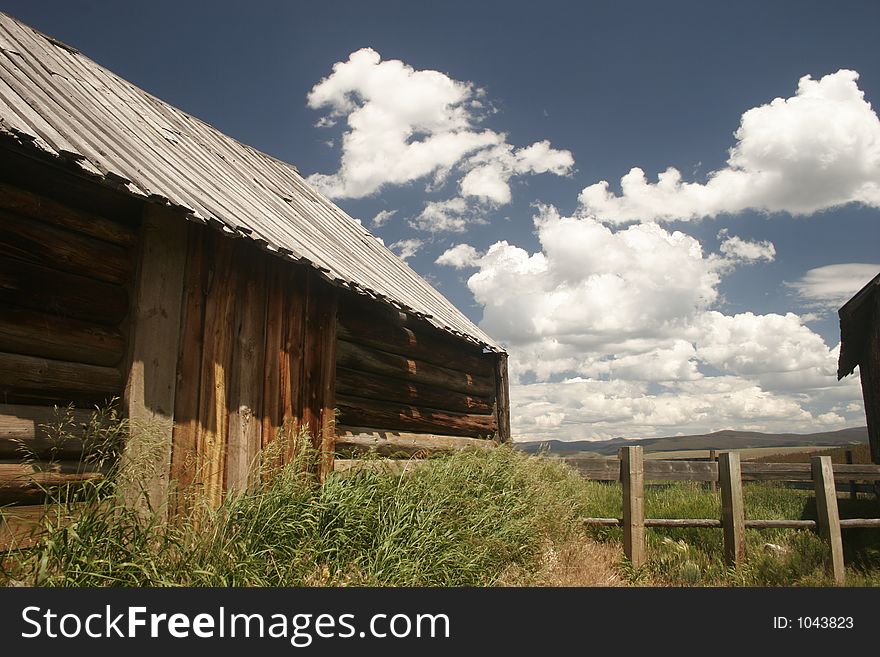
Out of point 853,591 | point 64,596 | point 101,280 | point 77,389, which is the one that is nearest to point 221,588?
point 64,596

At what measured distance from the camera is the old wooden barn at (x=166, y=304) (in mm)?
4207

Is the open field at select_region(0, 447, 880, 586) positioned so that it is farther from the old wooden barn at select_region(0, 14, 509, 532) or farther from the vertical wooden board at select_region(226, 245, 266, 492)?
the old wooden barn at select_region(0, 14, 509, 532)

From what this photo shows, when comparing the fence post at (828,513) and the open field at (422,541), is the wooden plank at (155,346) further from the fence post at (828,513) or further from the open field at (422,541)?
the fence post at (828,513)

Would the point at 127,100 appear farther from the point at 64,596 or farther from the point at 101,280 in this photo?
the point at 64,596

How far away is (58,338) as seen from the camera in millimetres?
4344

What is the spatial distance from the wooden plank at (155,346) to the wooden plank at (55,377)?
0.14 m

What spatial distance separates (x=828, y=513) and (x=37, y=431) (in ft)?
25.8

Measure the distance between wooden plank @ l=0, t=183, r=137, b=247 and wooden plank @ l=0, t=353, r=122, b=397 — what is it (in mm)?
935

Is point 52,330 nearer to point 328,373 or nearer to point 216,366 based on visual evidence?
point 216,366

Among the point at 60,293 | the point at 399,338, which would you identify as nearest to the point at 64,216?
the point at 60,293

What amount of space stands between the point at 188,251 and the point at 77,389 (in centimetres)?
138

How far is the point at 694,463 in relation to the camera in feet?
27.7

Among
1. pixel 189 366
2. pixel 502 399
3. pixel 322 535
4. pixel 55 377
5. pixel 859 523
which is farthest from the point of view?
pixel 502 399

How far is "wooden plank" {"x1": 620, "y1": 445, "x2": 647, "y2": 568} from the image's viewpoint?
24.0ft
